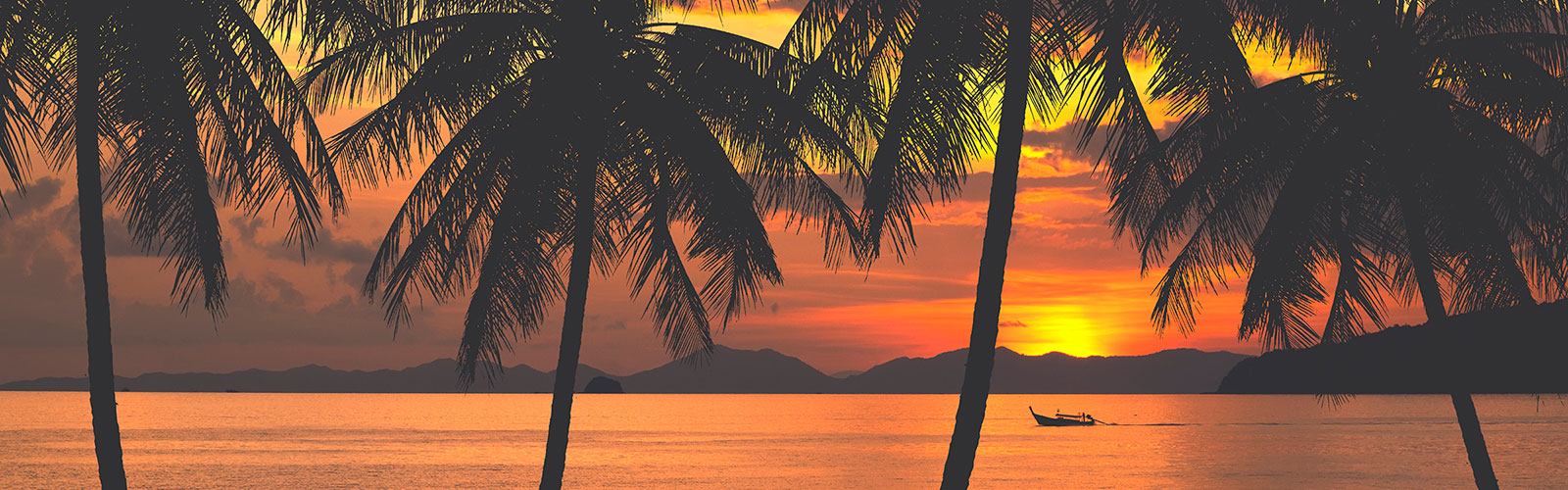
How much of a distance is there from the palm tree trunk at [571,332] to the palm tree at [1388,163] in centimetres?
582

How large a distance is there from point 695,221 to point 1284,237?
669cm

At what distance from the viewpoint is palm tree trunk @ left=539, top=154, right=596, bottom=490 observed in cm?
1427

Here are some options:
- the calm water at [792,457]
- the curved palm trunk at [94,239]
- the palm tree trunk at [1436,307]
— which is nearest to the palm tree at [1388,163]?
the palm tree trunk at [1436,307]

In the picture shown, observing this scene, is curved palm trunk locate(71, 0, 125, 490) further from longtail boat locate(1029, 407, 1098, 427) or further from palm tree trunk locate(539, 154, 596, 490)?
longtail boat locate(1029, 407, 1098, 427)

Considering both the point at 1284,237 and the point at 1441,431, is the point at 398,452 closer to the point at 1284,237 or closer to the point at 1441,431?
the point at 1284,237

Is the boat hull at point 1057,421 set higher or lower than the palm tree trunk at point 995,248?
higher

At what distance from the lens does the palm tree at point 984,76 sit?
11672 millimetres

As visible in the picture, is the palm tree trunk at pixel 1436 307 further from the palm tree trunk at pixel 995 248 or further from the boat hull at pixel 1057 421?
the boat hull at pixel 1057 421

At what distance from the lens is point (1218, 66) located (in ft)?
39.0

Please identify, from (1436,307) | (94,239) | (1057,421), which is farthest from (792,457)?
(94,239)

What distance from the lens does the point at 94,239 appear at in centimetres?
1131

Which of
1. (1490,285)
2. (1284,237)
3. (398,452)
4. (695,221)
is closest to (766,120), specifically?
(695,221)

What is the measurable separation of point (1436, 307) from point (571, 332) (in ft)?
33.7

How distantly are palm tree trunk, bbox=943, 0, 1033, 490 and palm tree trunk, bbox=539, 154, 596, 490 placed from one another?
15.3 feet
